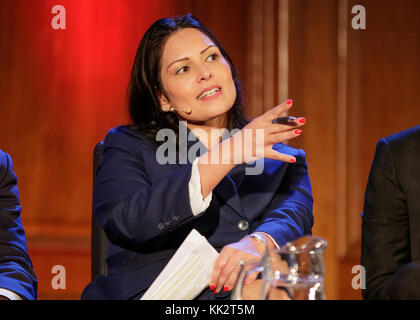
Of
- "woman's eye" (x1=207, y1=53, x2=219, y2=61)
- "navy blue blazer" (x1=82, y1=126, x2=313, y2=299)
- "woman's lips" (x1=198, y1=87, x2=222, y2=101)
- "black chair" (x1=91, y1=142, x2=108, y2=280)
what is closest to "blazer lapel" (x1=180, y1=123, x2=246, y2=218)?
"navy blue blazer" (x1=82, y1=126, x2=313, y2=299)

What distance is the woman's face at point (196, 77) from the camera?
71.0 inches

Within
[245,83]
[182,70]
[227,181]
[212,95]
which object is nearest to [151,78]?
[182,70]

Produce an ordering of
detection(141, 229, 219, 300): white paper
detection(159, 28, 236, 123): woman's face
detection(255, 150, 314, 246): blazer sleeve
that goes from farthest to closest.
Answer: detection(159, 28, 236, 123): woman's face < detection(255, 150, 314, 246): blazer sleeve < detection(141, 229, 219, 300): white paper

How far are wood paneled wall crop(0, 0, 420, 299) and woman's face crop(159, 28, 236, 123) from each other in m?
1.09

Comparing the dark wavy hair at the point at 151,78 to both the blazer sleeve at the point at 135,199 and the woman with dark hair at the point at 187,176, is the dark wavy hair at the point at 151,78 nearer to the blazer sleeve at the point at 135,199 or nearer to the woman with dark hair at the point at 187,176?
the woman with dark hair at the point at 187,176

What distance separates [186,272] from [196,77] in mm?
674

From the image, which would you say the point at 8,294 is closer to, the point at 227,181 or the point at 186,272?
the point at 186,272

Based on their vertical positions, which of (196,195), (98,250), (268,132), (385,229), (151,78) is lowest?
(98,250)

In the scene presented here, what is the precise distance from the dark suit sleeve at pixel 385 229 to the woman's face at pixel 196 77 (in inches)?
19.6

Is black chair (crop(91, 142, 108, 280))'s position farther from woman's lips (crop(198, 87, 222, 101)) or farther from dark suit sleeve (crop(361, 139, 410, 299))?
dark suit sleeve (crop(361, 139, 410, 299))

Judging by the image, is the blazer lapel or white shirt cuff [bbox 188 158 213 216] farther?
the blazer lapel

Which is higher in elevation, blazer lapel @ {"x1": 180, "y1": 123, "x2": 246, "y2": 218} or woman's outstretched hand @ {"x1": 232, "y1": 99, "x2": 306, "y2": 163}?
woman's outstretched hand @ {"x1": 232, "y1": 99, "x2": 306, "y2": 163}

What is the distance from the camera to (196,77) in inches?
71.7

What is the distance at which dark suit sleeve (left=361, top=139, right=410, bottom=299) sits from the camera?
153 cm
